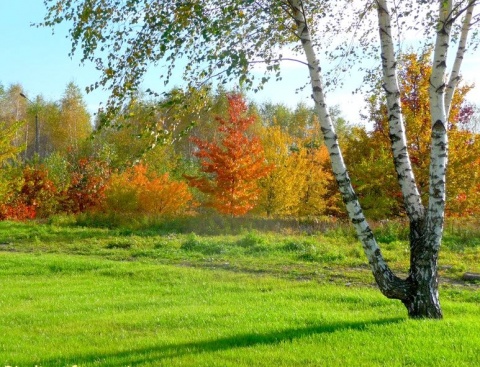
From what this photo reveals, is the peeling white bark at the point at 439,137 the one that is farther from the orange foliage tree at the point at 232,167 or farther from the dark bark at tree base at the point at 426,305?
the orange foliage tree at the point at 232,167

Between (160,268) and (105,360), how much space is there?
23.4 feet

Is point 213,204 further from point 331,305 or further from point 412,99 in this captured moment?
point 331,305

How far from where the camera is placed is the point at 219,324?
700 cm

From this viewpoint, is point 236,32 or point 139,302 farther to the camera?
point 139,302

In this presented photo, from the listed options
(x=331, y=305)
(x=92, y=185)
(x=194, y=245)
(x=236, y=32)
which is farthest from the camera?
(x=92, y=185)

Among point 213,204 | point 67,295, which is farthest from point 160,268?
point 213,204

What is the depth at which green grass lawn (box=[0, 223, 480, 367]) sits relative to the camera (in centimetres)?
543

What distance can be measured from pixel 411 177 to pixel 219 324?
3054 mm

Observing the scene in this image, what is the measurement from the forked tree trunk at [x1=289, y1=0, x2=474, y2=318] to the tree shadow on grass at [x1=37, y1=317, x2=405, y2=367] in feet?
1.46

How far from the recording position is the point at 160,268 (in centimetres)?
1245

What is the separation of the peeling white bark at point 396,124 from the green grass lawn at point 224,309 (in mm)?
1461

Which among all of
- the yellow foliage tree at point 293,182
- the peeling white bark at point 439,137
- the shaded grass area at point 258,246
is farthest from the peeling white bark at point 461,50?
the yellow foliage tree at point 293,182

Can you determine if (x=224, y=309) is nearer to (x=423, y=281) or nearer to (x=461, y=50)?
(x=423, y=281)

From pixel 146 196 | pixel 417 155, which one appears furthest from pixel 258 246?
pixel 146 196
